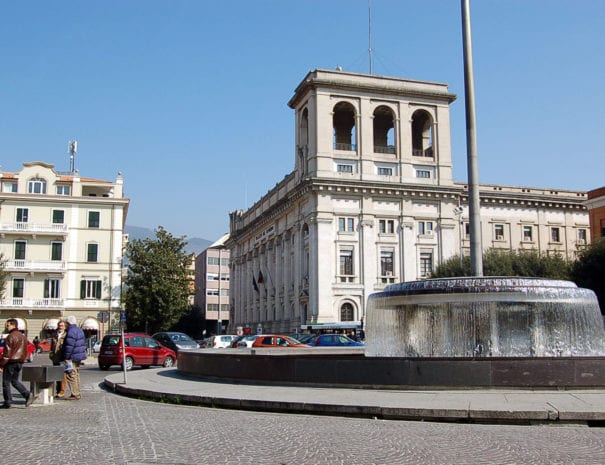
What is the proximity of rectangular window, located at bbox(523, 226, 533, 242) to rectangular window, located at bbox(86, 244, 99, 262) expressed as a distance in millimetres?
45587

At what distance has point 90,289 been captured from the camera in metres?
63.0

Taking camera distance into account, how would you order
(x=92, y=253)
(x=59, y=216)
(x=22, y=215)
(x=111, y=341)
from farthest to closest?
(x=92, y=253) → (x=59, y=216) → (x=22, y=215) → (x=111, y=341)

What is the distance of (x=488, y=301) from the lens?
14.9 metres

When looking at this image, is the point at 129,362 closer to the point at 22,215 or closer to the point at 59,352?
the point at 59,352

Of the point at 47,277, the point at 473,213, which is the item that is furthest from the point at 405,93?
the point at 473,213

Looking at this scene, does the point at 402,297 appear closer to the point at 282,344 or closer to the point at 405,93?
the point at 282,344

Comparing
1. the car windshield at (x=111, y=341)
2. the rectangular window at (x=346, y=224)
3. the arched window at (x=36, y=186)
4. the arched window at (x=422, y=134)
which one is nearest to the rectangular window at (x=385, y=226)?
the rectangular window at (x=346, y=224)

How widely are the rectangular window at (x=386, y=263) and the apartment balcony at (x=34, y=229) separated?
29.6 metres

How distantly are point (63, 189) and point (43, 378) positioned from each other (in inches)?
2146

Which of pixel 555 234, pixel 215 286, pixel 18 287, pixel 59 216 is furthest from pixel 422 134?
pixel 215 286

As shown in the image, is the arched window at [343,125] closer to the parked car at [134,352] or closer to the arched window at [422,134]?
the arched window at [422,134]

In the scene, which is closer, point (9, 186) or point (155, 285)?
point (155, 285)

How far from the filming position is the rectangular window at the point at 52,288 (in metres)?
61.5

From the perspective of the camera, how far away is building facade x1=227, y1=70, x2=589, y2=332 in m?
65.2
